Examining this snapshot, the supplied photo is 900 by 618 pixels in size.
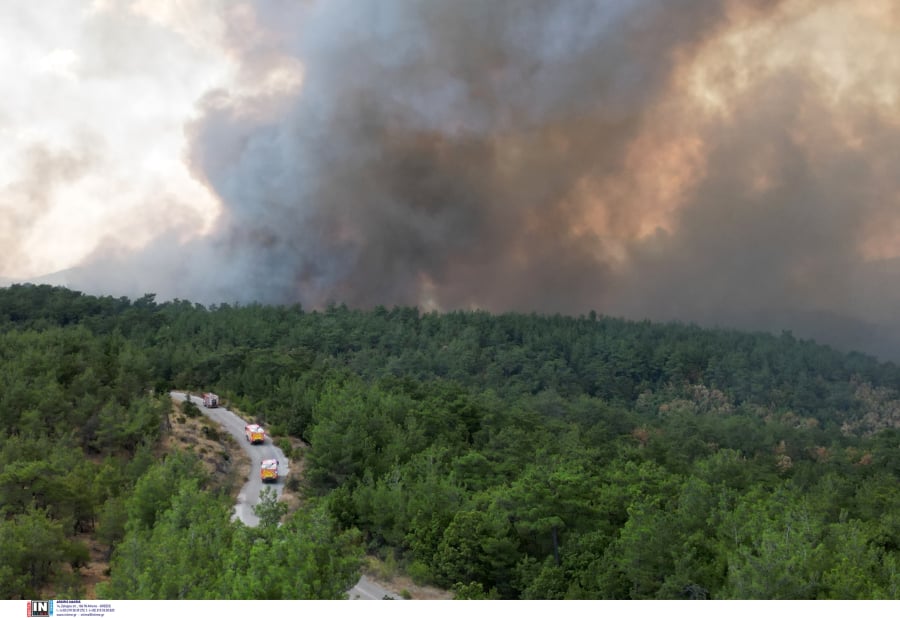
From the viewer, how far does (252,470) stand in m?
52.3

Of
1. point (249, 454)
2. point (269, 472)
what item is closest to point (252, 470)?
point (269, 472)

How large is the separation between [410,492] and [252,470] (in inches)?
638

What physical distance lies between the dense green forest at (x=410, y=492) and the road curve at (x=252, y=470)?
7.94 ft

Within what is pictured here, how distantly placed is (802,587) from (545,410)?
260 ft

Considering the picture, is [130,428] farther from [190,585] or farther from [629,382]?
[629,382]

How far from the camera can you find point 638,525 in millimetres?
32875

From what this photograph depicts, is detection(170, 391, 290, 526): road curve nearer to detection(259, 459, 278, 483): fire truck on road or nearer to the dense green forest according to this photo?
detection(259, 459, 278, 483): fire truck on road

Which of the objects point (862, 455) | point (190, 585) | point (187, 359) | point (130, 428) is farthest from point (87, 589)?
point (862, 455)
